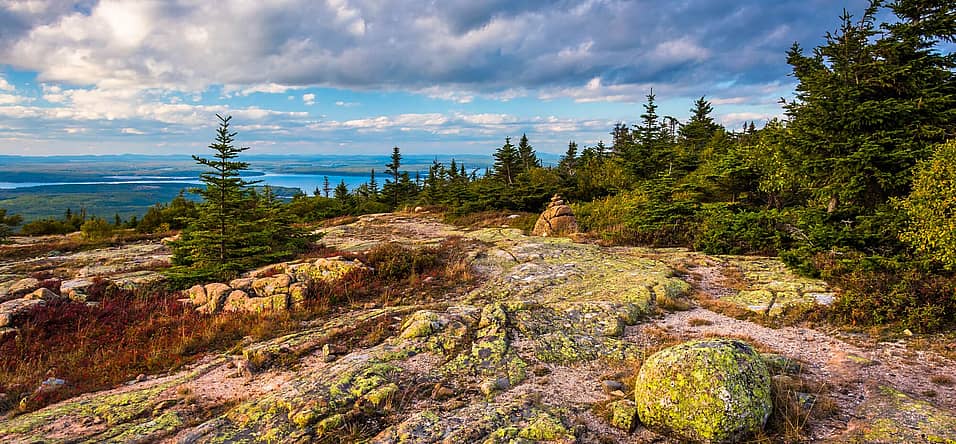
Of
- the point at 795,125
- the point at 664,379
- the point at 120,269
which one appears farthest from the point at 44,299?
the point at 795,125

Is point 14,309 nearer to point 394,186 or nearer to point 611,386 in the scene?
point 611,386

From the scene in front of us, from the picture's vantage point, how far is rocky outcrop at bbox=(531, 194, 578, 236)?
893 inches

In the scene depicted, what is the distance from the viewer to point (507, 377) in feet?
23.2

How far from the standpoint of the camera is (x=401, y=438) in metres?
5.32

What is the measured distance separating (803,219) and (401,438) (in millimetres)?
14903

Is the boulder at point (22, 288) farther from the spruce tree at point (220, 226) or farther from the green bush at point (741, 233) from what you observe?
the green bush at point (741, 233)

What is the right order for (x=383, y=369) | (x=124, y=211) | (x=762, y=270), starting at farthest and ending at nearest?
(x=124, y=211) → (x=762, y=270) → (x=383, y=369)

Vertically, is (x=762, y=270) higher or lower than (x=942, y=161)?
lower

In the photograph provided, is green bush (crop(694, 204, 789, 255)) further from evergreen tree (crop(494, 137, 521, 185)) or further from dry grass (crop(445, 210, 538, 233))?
evergreen tree (crop(494, 137, 521, 185))

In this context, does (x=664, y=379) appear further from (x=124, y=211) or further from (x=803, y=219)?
(x=124, y=211)

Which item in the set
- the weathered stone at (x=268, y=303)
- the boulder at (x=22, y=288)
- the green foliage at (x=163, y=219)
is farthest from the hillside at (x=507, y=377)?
the green foliage at (x=163, y=219)

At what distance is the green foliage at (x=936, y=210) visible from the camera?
9445 millimetres

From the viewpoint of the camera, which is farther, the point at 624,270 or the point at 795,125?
the point at 795,125

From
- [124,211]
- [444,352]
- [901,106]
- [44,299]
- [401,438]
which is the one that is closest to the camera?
[401,438]
